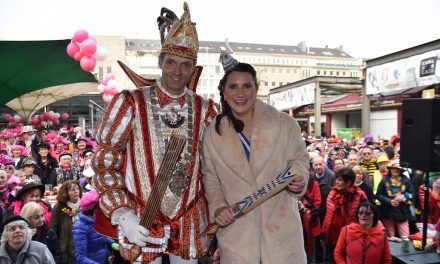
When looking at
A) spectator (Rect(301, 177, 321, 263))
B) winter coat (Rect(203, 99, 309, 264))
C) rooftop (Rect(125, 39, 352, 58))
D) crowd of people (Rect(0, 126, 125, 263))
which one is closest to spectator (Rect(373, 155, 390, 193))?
spectator (Rect(301, 177, 321, 263))

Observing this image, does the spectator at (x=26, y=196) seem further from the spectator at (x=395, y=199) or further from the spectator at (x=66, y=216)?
the spectator at (x=395, y=199)

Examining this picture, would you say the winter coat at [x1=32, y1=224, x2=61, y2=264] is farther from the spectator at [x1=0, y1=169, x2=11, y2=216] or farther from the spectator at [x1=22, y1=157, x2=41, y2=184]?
the spectator at [x1=22, y1=157, x2=41, y2=184]

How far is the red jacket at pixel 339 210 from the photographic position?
15.5 ft

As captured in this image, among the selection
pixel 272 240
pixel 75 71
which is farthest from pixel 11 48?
pixel 272 240

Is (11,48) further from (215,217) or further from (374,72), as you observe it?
(374,72)

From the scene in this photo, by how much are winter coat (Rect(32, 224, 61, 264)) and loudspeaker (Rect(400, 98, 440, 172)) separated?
418cm

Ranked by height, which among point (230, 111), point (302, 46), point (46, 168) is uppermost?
point (302, 46)

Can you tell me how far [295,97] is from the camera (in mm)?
18266

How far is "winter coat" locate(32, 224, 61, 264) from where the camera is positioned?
→ 3734mm

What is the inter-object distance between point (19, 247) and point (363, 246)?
349 cm

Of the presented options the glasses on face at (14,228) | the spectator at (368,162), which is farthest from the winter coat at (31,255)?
the spectator at (368,162)

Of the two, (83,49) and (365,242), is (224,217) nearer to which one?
(365,242)

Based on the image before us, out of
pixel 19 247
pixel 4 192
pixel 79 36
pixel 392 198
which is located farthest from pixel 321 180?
pixel 79 36

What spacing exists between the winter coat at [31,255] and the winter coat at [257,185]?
2.16m
